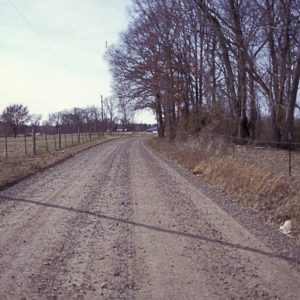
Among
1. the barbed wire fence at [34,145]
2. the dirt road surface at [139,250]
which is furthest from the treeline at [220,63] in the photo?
the dirt road surface at [139,250]

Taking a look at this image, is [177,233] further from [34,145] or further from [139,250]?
[34,145]

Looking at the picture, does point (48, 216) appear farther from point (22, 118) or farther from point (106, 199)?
point (22, 118)

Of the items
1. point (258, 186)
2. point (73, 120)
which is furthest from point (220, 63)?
point (73, 120)

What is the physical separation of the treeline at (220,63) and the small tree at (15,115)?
6576cm

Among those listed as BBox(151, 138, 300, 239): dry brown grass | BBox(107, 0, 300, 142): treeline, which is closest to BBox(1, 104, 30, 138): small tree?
BBox(107, 0, 300, 142): treeline

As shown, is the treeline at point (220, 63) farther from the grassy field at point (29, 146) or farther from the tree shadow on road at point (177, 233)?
the tree shadow on road at point (177, 233)

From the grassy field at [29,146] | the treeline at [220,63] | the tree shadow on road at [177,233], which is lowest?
the tree shadow on road at [177,233]

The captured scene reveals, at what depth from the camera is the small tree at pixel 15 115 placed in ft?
336

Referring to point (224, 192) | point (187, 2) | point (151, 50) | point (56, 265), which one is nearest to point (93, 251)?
point (56, 265)

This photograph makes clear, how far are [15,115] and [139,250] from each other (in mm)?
111190

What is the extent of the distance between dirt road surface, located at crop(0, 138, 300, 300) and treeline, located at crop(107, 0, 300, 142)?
17706 millimetres

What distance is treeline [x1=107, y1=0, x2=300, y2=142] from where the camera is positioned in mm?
26938

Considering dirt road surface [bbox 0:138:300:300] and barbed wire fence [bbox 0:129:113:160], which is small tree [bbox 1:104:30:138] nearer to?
barbed wire fence [bbox 0:129:113:160]

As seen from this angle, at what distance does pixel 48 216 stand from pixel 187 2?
951 inches
